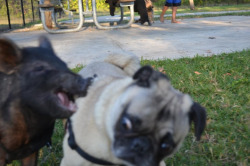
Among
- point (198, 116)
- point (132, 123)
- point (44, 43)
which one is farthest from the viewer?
point (44, 43)

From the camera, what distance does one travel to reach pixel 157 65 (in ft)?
17.3

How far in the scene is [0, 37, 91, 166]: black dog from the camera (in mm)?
2115

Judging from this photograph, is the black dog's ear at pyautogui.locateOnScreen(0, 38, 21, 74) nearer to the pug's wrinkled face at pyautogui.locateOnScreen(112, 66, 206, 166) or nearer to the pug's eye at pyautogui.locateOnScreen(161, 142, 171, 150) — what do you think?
the pug's wrinkled face at pyautogui.locateOnScreen(112, 66, 206, 166)

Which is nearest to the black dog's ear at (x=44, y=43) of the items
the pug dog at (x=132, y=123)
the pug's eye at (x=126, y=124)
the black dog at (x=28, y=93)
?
the black dog at (x=28, y=93)


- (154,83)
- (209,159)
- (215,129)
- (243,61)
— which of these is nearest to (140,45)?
(243,61)

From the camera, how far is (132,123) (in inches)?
81.3

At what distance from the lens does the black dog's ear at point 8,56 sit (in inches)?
84.4

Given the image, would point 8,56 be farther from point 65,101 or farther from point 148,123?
point 148,123

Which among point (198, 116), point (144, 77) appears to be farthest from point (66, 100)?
point (198, 116)

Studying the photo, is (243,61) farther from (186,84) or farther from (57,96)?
(57,96)

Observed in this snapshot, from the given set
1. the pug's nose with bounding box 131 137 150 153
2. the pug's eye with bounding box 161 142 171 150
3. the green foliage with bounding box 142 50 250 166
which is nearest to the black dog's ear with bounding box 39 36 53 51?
the pug's nose with bounding box 131 137 150 153

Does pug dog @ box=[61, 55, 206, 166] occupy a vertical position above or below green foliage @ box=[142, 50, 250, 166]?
above

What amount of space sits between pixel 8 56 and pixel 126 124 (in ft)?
3.40

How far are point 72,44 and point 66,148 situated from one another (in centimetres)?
520
